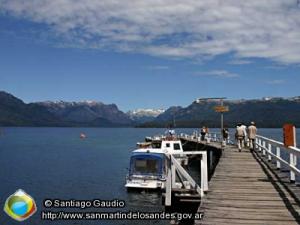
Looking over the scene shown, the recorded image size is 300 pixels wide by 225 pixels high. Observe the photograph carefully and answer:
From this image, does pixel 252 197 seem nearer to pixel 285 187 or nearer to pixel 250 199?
pixel 250 199

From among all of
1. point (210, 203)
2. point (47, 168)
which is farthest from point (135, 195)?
point (47, 168)

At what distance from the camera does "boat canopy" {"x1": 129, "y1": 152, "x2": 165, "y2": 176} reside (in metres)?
34.5

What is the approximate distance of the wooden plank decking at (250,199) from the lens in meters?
11.8

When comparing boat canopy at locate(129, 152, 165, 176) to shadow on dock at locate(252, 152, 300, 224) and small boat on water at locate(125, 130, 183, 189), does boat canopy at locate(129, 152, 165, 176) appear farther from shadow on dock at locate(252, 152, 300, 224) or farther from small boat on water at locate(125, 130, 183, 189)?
shadow on dock at locate(252, 152, 300, 224)

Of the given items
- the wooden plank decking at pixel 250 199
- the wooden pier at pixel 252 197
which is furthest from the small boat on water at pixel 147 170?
the wooden plank decking at pixel 250 199

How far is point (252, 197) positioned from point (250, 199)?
1.18 ft

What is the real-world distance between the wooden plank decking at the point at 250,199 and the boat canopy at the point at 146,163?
540 inches

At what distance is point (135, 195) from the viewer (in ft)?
113

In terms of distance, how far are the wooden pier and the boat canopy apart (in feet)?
41.7

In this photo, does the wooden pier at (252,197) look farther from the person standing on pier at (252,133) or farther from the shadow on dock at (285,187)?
the person standing on pier at (252,133)

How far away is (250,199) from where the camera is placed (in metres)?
14.2

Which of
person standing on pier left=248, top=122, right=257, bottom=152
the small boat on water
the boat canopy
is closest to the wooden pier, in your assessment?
person standing on pier left=248, top=122, right=257, bottom=152

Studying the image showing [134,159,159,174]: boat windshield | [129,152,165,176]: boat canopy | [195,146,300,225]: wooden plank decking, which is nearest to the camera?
[195,146,300,225]: wooden plank decking

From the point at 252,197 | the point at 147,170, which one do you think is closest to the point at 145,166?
the point at 147,170
